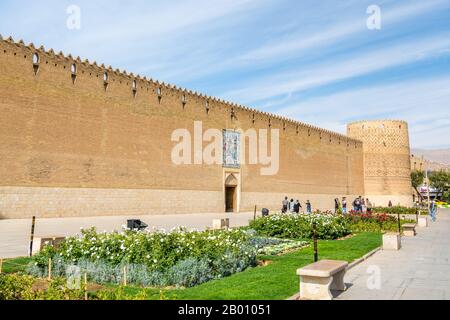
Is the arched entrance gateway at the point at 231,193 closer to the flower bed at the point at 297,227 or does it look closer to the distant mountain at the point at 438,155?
the flower bed at the point at 297,227

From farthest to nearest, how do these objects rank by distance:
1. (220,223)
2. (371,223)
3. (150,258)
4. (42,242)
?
(371,223) < (220,223) < (42,242) < (150,258)

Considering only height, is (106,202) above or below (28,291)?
above

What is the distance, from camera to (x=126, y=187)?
20.7 meters

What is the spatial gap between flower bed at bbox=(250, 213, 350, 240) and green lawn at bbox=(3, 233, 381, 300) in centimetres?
347

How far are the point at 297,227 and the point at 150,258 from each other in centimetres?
713

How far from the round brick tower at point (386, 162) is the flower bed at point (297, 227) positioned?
31.1 metres

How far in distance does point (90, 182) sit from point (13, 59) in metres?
6.13

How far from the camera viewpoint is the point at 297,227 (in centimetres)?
1319

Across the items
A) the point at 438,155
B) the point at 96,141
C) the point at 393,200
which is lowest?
the point at 393,200

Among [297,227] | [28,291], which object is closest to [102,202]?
[297,227]

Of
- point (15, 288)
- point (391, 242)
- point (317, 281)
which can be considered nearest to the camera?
point (15, 288)

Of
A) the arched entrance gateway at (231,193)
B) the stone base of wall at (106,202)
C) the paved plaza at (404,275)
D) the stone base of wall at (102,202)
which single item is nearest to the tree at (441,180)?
the stone base of wall at (106,202)

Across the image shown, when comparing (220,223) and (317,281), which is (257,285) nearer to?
(317,281)
